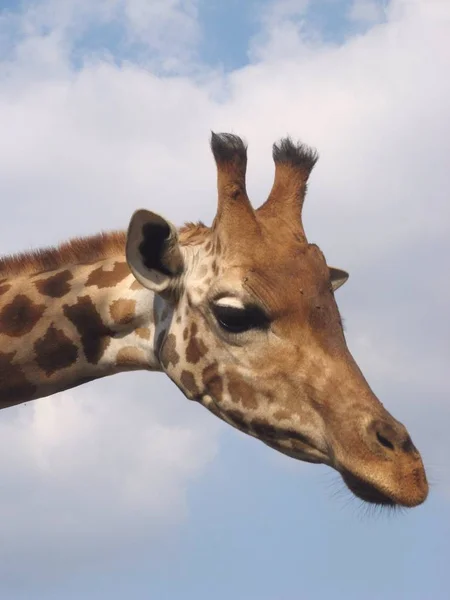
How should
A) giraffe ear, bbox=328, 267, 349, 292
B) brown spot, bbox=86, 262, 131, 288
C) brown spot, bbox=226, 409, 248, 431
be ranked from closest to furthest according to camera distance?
1. brown spot, bbox=226, 409, 248, 431
2. brown spot, bbox=86, 262, 131, 288
3. giraffe ear, bbox=328, 267, 349, 292

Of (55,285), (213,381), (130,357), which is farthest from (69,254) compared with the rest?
(213,381)

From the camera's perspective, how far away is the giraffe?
780 cm

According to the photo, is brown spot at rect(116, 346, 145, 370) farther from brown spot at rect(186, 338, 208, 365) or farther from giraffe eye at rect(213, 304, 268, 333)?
giraffe eye at rect(213, 304, 268, 333)

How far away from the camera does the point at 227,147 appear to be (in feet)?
31.3

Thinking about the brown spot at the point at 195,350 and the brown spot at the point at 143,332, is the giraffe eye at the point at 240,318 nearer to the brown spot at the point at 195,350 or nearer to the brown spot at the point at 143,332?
the brown spot at the point at 195,350

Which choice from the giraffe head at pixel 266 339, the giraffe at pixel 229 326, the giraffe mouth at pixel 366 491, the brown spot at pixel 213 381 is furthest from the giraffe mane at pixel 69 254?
the giraffe mouth at pixel 366 491

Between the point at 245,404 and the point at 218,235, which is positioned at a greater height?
the point at 218,235

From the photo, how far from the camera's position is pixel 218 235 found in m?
9.20

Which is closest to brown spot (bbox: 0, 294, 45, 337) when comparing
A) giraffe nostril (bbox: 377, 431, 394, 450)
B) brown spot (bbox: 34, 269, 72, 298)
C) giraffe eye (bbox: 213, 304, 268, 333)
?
brown spot (bbox: 34, 269, 72, 298)

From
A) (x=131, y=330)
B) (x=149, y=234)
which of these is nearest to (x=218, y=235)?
(x=149, y=234)

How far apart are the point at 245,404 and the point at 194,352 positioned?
0.72 metres

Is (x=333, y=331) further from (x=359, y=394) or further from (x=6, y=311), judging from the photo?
(x=6, y=311)

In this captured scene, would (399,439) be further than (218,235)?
No

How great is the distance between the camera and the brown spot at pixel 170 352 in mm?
9086
